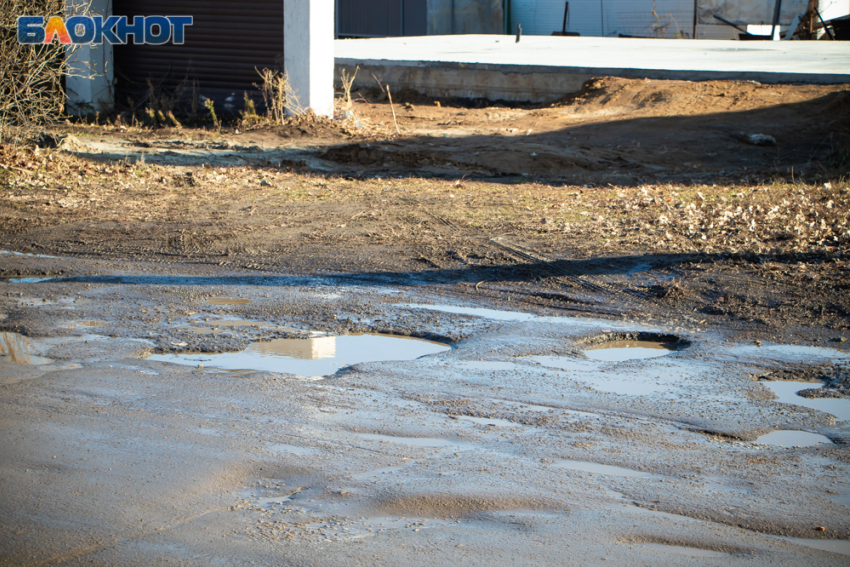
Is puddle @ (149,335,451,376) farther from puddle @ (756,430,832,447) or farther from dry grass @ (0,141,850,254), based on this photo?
dry grass @ (0,141,850,254)

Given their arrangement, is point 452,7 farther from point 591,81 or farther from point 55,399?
point 55,399

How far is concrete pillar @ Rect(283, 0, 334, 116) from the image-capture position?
14.0 meters

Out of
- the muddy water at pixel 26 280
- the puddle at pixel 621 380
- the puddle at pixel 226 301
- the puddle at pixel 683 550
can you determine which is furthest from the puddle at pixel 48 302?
the puddle at pixel 683 550

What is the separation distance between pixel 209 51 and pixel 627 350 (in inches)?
501

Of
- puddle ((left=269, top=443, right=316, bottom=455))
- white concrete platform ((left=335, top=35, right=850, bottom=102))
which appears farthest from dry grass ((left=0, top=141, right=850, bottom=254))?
white concrete platform ((left=335, top=35, right=850, bottom=102))

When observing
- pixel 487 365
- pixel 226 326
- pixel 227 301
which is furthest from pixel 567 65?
pixel 487 365

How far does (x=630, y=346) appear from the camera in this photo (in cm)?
506

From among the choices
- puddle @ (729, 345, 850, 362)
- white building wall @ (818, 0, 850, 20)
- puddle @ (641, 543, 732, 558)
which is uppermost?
white building wall @ (818, 0, 850, 20)

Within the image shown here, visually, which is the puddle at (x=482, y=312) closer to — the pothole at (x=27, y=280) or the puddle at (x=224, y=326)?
the puddle at (x=224, y=326)

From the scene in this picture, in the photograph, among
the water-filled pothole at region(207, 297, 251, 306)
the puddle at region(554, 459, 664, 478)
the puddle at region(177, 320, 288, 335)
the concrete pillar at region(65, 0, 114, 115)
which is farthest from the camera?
the concrete pillar at region(65, 0, 114, 115)

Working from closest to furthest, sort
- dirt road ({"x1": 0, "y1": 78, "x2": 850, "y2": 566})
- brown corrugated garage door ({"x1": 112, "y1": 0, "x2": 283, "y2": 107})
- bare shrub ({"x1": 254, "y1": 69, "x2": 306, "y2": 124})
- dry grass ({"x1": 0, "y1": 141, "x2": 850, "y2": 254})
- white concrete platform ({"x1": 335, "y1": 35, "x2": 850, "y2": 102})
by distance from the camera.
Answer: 1. dirt road ({"x1": 0, "y1": 78, "x2": 850, "y2": 566})
2. dry grass ({"x1": 0, "y1": 141, "x2": 850, "y2": 254})
3. bare shrub ({"x1": 254, "y1": 69, "x2": 306, "y2": 124})
4. brown corrugated garage door ({"x1": 112, "y1": 0, "x2": 283, "y2": 107})
5. white concrete platform ({"x1": 335, "y1": 35, "x2": 850, "y2": 102})

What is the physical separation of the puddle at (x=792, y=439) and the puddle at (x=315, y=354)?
193 cm

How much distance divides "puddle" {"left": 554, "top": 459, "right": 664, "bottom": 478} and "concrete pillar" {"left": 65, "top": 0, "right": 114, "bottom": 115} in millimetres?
14382

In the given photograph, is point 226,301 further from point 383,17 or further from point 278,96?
point 383,17
